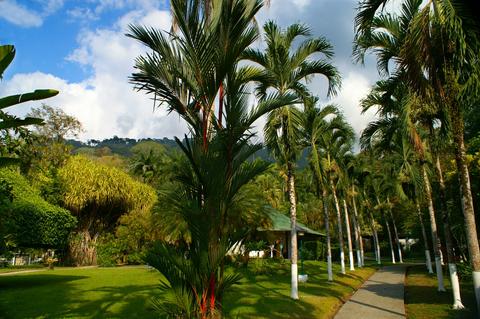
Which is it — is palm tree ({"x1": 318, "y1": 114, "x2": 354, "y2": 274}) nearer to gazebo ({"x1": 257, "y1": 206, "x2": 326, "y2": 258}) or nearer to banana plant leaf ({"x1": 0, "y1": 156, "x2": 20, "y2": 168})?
gazebo ({"x1": 257, "y1": 206, "x2": 326, "y2": 258})

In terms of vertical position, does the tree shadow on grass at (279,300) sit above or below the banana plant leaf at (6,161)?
below

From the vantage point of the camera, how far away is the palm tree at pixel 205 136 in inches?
205

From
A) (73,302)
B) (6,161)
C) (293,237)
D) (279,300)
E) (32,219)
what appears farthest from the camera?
(32,219)

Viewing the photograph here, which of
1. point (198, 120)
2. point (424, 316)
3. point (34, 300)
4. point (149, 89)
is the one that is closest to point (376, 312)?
point (424, 316)

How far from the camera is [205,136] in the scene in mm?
5801

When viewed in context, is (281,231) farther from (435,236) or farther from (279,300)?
(279,300)

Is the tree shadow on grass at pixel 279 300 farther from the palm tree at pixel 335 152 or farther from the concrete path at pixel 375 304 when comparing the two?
the palm tree at pixel 335 152

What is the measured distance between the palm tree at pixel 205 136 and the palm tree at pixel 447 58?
12.2 feet

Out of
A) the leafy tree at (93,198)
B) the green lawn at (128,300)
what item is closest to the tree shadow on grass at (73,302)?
the green lawn at (128,300)

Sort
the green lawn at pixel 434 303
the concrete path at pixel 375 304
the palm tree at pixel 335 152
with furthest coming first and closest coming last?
the palm tree at pixel 335 152 → the concrete path at pixel 375 304 → the green lawn at pixel 434 303

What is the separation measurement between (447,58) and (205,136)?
5.95 m

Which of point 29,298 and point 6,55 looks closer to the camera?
point 6,55

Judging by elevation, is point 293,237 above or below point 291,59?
below

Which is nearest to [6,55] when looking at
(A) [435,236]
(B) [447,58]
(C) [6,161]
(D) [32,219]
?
(C) [6,161]
